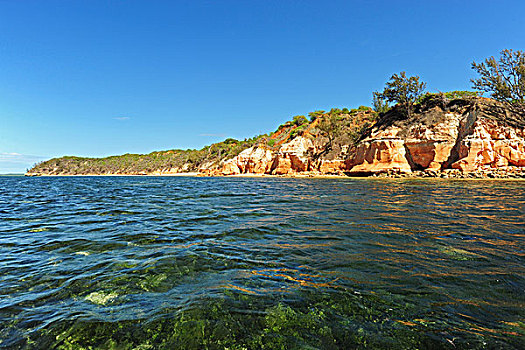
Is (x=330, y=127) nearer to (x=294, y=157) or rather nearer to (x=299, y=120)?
(x=294, y=157)

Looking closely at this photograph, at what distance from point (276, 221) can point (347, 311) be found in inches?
191

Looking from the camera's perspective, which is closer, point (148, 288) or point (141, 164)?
point (148, 288)

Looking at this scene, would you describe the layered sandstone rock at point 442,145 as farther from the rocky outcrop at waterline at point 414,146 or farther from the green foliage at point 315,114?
the green foliage at point 315,114

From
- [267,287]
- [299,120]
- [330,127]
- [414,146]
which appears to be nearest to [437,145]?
[414,146]

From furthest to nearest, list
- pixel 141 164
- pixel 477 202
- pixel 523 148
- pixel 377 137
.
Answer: pixel 141 164
pixel 377 137
pixel 523 148
pixel 477 202

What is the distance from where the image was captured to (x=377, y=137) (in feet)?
119

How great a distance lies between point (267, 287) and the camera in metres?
3.43

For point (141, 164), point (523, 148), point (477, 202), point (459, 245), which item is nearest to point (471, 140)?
point (523, 148)

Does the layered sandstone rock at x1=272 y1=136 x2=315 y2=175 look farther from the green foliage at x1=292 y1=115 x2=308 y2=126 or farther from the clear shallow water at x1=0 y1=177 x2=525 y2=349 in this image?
the clear shallow water at x1=0 y1=177 x2=525 y2=349

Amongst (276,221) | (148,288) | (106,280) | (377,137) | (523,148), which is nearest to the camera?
(148,288)

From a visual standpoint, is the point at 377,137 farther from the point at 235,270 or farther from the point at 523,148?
the point at 235,270

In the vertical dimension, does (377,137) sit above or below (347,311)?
above

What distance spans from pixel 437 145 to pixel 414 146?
8.37 feet

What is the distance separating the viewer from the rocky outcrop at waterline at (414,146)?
2803cm
